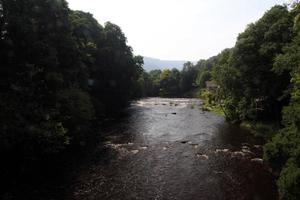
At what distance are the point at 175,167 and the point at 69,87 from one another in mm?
15055

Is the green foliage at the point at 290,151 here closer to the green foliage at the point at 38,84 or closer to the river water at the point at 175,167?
the river water at the point at 175,167

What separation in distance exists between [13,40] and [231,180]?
20.8 meters

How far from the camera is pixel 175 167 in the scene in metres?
27.1

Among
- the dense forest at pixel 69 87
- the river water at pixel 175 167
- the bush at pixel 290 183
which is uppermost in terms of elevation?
the dense forest at pixel 69 87

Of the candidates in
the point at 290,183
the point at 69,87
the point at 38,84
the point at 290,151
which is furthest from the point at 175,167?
the point at 69,87

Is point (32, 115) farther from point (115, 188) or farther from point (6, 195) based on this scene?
point (115, 188)

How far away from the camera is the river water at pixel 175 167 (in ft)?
71.4

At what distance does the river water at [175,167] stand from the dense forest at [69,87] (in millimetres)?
2724

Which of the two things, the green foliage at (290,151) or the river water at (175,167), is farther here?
the river water at (175,167)

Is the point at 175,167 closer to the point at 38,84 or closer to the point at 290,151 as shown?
the point at 290,151

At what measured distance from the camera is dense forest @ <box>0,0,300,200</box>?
74.0 ft

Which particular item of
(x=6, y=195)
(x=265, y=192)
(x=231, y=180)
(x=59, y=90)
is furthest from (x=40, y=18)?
(x=265, y=192)

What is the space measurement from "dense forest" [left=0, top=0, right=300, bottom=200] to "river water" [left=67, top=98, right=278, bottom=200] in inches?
107

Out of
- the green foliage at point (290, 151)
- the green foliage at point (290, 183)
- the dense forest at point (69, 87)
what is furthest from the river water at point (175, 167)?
the green foliage at point (290, 183)
